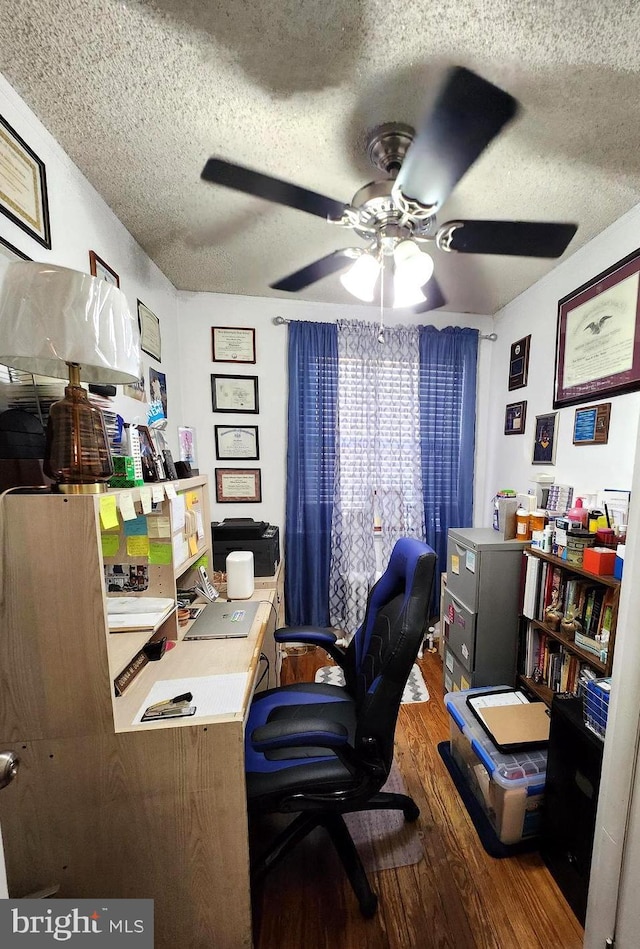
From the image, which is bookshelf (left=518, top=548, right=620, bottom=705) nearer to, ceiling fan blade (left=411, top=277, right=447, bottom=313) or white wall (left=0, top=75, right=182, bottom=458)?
ceiling fan blade (left=411, top=277, right=447, bottom=313)

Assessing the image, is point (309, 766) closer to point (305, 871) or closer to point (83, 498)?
point (305, 871)

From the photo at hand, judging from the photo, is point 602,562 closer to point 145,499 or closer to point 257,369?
point 145,499

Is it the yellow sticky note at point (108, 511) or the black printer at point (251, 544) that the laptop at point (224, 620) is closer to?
the black printer at point (251, 544)

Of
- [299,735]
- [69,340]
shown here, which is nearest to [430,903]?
[299,735]

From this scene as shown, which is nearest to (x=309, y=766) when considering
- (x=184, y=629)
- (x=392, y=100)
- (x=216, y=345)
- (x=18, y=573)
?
(x=184, y=629)

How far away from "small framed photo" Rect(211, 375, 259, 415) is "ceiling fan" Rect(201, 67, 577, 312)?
41.8 inches

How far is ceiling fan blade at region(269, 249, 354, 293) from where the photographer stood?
147 cm

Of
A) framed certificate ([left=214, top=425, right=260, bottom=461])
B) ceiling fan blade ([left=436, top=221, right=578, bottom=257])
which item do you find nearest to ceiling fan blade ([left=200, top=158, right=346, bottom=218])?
ceiling fan blade ([left=436, top=221, right=578, bottom=257])

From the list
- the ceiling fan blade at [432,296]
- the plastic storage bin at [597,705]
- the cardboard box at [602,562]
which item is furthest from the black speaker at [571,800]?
the ceiling fan blade at [432,296]

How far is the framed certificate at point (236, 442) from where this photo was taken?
7.93ft

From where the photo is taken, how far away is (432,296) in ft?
7.16

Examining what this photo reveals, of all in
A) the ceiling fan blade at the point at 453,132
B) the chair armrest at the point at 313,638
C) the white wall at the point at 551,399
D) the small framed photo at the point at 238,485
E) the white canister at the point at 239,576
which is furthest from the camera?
the small framed photo at the point at 238,485

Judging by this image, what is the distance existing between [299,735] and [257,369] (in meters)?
2.16

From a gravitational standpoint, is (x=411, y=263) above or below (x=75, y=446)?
above
